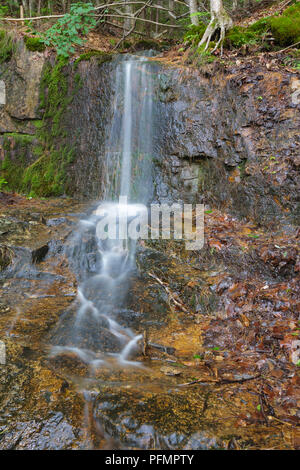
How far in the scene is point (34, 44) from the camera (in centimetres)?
869

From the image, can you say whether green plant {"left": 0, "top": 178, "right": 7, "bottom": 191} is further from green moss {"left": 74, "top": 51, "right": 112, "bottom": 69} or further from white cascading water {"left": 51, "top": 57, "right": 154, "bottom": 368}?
green moss {"left": 74, "top": 51, "right": 112, "bottom": 69}

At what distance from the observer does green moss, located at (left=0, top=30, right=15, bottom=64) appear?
8.95 metres

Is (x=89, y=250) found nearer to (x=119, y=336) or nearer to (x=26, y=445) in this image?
(x=119, y=336)

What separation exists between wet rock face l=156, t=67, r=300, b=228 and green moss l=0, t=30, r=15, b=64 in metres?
4.75

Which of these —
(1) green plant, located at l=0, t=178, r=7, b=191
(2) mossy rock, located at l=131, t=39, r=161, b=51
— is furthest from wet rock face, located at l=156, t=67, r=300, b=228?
(2) mossy rock, located at l=131, t=39, r=161, b=51

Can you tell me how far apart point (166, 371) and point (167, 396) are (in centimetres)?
44

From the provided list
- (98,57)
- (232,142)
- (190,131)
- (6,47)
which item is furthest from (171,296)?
(6,47)

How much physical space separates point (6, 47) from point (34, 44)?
3.16 ft

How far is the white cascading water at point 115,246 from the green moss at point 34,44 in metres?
2.61

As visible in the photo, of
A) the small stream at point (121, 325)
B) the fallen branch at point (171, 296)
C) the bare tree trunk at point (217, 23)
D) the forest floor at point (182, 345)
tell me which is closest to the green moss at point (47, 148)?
the small stream at point (121, 325)

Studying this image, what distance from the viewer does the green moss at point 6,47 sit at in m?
8.95

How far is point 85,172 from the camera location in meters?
8.44

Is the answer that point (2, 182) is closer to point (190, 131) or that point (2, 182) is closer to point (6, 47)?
point (6, 47)

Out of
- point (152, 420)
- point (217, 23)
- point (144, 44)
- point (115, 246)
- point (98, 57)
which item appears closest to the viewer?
point (152, 420)
